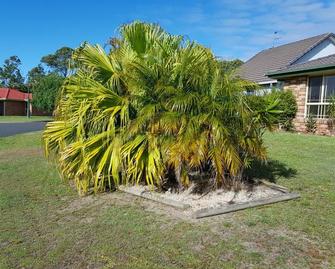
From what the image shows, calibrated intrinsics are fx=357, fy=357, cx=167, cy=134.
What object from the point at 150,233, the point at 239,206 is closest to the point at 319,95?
the point at 239,206

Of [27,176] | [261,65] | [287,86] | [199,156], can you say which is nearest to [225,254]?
[199,156]

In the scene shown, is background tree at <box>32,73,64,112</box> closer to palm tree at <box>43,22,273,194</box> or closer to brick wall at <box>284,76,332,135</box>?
brick wall at <box>284,76,332,135</box>

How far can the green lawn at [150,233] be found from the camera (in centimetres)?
371

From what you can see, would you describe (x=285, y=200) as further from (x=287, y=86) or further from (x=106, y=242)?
(x=287, y=86)

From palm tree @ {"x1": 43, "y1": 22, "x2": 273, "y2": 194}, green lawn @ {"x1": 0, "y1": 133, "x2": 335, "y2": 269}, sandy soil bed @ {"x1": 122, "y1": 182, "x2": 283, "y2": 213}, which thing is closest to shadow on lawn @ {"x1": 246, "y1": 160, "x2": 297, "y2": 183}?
green lawn @ {"x1": 0, "y1": 133, "x2": 335, "y2": 269}

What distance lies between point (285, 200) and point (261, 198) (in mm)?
379

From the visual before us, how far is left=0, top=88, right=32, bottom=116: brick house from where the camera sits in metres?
60.3

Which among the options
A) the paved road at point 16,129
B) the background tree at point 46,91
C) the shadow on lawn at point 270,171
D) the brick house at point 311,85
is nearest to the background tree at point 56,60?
the background tree at point 46,91

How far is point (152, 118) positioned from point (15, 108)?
63.1 m

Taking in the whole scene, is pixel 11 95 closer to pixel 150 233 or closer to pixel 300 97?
pixel 300 97

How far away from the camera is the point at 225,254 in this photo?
3.82 metres

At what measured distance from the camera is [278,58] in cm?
2470

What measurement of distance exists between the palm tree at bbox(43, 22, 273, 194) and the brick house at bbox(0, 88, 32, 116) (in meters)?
56.9

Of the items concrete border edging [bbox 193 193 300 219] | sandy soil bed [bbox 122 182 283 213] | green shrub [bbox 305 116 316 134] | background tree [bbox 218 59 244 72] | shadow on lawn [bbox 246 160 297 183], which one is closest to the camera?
concrete border edging [bbox 193 193 300 219]
